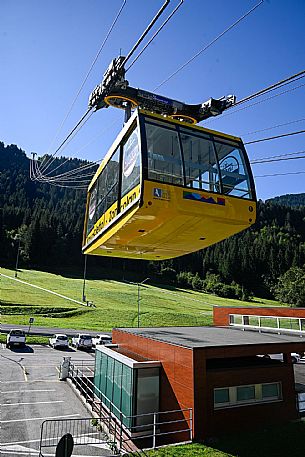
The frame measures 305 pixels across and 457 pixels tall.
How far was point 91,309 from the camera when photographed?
57.0m

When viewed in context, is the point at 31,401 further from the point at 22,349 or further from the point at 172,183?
the point at 22,349

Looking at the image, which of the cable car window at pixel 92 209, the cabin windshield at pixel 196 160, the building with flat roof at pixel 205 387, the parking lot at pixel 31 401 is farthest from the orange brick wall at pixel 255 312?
the cabin windshield at pixel 196 160

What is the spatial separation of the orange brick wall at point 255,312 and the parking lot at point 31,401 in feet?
37.7

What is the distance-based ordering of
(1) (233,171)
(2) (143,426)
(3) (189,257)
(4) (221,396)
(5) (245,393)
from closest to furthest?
(1) (233,171) < (2) (143,426) < (4) (221,396) < (5) (245,393) < (3) (189,257)

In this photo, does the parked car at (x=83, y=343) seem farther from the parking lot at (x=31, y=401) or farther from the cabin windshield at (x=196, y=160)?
the cabin windshield at (x=196, y=160)

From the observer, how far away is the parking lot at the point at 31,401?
40.4 feet

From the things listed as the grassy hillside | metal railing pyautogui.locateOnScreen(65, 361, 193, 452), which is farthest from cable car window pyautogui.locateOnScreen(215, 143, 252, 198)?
the grassy hillside

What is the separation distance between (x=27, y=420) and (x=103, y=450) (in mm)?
4441

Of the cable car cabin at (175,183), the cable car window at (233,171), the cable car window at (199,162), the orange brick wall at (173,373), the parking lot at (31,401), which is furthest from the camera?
the orange brick wall at (173,373)

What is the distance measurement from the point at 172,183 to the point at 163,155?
2.57 feet

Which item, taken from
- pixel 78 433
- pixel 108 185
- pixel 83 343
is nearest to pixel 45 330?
pixel 83 343

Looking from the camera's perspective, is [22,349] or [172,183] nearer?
[172,183]

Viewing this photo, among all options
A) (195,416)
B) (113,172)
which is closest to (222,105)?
(113,172)

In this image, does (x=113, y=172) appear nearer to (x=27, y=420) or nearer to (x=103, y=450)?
(x=103, y=450)
